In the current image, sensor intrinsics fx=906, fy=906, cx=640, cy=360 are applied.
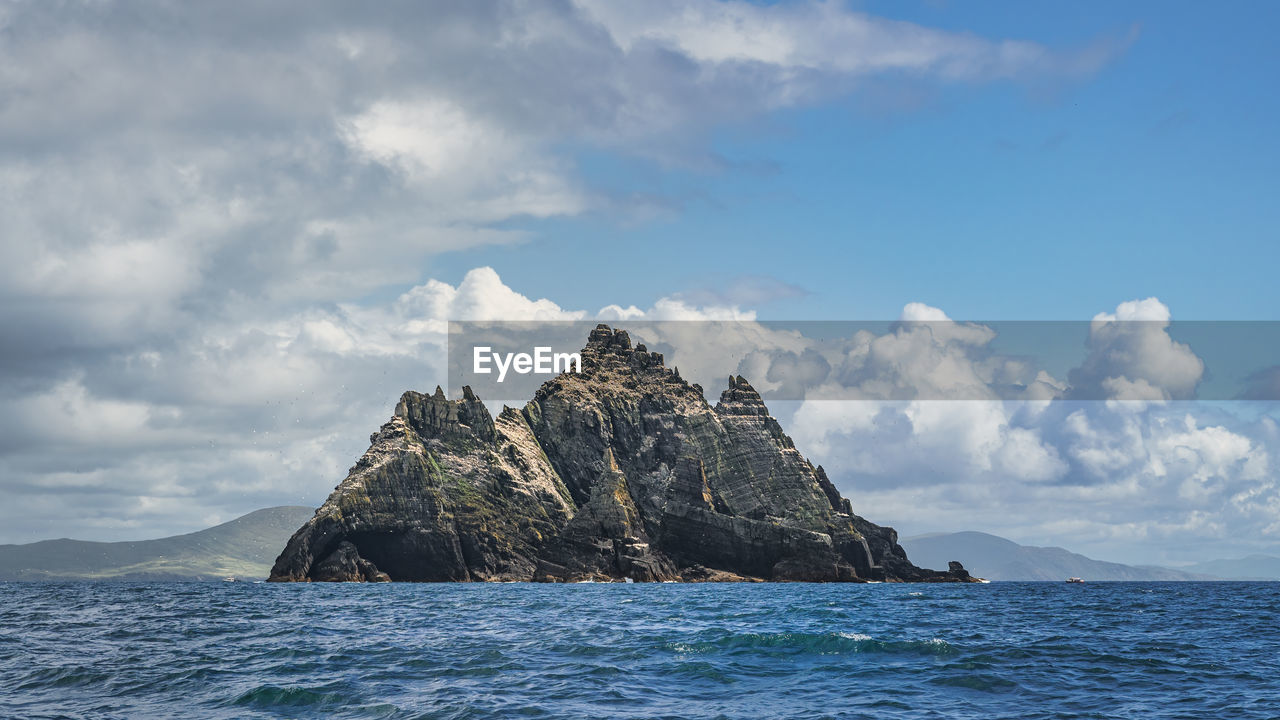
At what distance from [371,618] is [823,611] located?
108 ft

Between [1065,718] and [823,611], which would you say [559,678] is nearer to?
[1065,718]

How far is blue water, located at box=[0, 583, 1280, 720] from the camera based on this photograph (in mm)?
28250

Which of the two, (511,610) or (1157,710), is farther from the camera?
(511,610)

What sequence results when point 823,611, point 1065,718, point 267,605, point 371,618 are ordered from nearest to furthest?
point 1065,718 < point 371,618 < point 823,611 < point 267,605

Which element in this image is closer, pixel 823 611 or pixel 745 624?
pixel 745 624

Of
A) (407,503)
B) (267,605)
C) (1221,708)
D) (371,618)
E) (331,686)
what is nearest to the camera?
(1221,708)

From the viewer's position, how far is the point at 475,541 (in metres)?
198

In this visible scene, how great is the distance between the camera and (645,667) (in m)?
35.6

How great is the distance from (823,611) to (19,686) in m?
51.4

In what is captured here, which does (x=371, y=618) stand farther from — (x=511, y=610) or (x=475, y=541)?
(x=475, y=541)

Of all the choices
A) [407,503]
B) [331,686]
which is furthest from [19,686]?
[407,503]

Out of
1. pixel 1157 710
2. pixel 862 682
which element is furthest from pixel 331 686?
pixel 1157 710

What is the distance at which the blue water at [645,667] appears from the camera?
2825cm

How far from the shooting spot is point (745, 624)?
5384 centimetres
